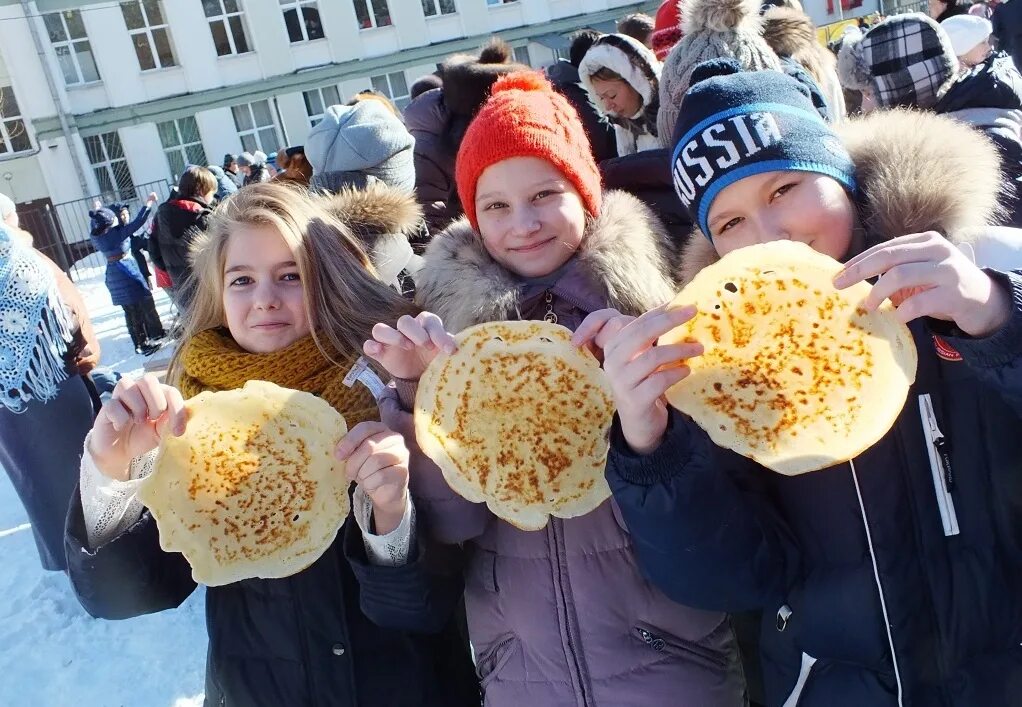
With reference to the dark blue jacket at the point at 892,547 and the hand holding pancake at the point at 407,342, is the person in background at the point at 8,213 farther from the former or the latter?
the dark blue jacket at the point at 892,547

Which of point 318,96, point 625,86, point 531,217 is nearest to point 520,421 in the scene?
point 531,217

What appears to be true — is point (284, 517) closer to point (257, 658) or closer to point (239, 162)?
point (257, 658)

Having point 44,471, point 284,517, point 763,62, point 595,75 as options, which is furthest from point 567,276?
point 44,471

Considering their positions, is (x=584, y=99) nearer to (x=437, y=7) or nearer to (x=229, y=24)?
(x=229, y=24)

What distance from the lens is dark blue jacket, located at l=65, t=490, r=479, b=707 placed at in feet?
5.76

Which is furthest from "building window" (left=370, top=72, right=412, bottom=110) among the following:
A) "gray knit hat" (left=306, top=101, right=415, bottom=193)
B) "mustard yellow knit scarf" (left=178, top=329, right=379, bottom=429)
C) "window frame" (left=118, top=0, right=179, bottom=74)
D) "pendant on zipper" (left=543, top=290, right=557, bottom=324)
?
"pendant on zipper" (left=543, top=290, right=557, bottom=324)

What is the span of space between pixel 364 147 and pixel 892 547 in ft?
9.23

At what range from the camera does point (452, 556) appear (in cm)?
175

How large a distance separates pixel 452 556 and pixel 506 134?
3.62 feet

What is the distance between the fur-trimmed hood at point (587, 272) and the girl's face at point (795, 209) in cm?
32

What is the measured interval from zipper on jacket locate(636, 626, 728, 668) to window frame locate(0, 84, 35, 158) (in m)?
25.1

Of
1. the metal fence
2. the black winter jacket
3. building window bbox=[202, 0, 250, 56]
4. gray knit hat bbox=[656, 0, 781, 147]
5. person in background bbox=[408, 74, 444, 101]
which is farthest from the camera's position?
building window bbox=[202, 0, 250, 56]

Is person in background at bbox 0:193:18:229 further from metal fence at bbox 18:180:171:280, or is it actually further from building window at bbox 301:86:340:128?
building window at bbox 301:86:340:128

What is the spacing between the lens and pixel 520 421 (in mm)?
1614
